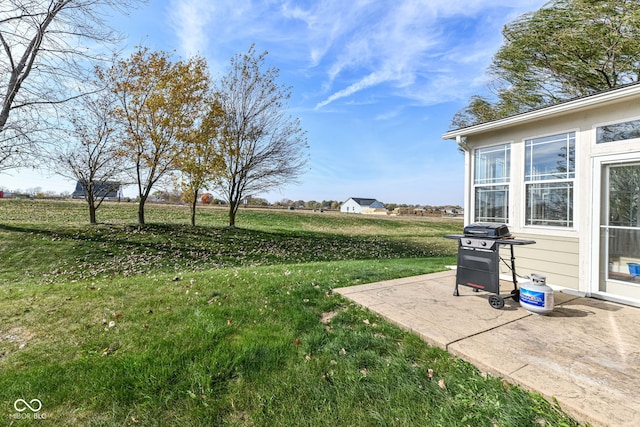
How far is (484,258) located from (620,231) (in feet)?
7.19

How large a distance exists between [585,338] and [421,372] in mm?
1953

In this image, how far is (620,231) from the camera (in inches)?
160

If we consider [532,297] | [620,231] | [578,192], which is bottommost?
[532,297]

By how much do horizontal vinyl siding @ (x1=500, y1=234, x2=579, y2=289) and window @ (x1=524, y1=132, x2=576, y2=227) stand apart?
11.8 inches

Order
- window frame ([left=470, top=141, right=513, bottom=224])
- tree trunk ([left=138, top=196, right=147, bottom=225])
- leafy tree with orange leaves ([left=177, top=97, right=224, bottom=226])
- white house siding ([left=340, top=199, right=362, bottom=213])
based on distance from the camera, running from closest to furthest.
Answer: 1. window frame ([left=470, top=141, right=513, bottom=224])
2. leafy tree with orange leaves ([left=177, top=97, right=224, bottom=226])
3. tree trunk ([left=138, top=196, right=147, bottom=225])
4. white house siding ([left=340, top=199, right=362, bottom=213])

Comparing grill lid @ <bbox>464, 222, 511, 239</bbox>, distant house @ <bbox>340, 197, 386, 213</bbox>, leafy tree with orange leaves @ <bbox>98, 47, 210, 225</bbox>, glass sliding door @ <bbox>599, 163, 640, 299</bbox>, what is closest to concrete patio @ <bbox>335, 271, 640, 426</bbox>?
glass sliding door @ <bbox>599, 163, 640, 299</bbox>

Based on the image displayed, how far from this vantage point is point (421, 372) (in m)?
2.22

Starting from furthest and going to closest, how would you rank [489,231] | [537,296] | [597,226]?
[597,226] → [489,231] → [537,296]

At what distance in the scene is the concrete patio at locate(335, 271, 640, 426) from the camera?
1898 mm

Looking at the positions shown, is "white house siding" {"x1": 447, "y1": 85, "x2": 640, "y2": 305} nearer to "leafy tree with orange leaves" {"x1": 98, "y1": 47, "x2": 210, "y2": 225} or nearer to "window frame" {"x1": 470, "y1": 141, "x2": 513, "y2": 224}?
"window frame" {"x1": 470, "y1": 141, "x2": 513, "y2": 224}

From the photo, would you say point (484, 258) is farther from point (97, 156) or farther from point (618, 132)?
point (97, 156)

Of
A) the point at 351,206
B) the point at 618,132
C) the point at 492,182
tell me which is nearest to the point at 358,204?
the point at 351,206

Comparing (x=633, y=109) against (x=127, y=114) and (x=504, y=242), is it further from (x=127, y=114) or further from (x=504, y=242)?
(x=127, y=114)

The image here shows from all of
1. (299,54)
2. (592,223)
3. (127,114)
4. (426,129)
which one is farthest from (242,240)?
(592,223)
